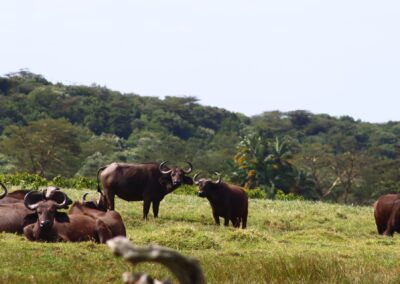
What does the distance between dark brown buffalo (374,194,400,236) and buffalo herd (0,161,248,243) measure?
3.69 metres

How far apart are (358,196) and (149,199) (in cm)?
5149

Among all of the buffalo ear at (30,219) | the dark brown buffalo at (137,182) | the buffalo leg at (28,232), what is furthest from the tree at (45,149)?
the buffalo leg at (28,232)

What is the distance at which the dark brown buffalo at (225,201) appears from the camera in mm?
22188

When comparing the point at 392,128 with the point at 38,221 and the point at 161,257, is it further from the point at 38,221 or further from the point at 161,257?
the point at 161,257

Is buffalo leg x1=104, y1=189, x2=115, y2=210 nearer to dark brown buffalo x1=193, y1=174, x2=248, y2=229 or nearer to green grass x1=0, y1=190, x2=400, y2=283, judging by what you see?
green grass x1=0, y1=190, x2=400, y2=283

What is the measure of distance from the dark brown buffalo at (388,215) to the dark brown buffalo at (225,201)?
3674 millimetres

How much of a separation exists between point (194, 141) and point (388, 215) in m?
81.0

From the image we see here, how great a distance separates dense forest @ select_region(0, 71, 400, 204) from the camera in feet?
198

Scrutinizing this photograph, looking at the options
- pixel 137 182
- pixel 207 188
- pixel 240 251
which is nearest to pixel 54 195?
pixel 240 251

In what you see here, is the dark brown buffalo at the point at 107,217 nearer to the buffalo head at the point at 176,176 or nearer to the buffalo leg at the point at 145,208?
the buffalo leg at the point at 145,208

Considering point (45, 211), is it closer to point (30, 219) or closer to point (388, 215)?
point (30, 219)

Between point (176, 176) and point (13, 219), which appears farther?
point (176, 176)

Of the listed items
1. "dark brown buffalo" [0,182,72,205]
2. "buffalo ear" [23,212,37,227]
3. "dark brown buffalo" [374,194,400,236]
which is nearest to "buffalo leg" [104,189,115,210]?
"dark brown buffalo" [0,182,72,205]

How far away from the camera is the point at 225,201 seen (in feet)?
73.4
